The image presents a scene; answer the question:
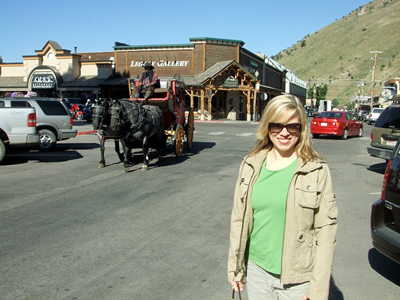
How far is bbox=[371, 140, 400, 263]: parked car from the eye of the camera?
14.4ft

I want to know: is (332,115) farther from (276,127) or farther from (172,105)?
(276,127)

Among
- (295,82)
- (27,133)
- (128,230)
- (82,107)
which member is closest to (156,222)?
(128,230)

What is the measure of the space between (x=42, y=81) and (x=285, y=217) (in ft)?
161

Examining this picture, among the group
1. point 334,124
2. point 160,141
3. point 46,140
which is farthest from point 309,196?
point 334,124

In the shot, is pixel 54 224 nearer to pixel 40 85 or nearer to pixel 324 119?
pixel 324 119

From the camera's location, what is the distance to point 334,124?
75.2ft

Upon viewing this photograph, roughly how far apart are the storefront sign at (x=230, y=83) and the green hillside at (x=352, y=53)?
64.6 m

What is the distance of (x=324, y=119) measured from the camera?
2336cm

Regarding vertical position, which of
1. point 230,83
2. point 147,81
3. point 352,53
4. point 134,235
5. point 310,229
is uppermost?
point 352,53

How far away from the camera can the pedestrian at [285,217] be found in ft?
8.43

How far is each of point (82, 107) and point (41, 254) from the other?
33103 mm

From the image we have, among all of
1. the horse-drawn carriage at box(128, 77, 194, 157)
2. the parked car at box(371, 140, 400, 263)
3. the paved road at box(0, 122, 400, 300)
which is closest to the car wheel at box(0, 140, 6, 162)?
the paved road at box(0, 122, 400, 300)

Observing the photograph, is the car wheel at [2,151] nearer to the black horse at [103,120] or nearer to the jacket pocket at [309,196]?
the black horse at [103,120]

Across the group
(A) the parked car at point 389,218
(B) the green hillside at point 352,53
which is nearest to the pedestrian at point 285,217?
(A) the parked car at point 389,218
